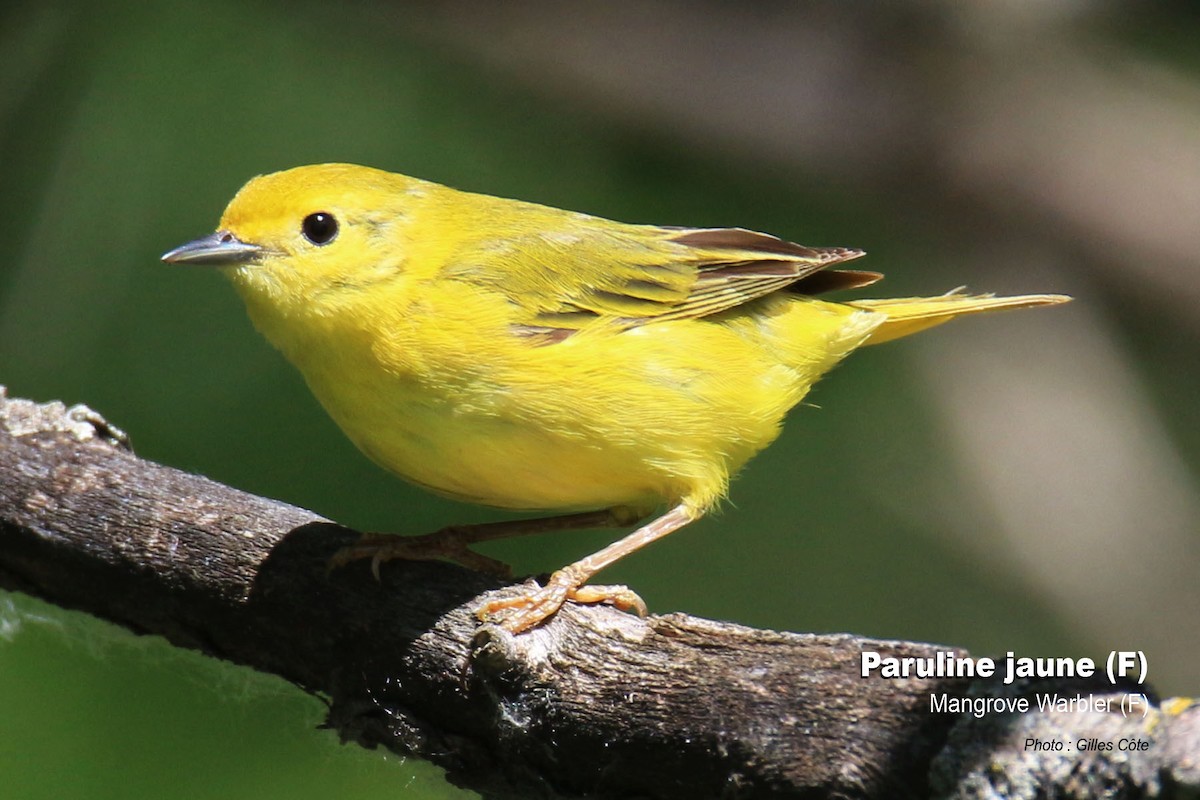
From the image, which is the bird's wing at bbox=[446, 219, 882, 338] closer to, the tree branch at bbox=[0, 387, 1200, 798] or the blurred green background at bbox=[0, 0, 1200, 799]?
the tree branch at bbox=[0, 387, 1200, 798]

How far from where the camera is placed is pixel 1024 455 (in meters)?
7.20

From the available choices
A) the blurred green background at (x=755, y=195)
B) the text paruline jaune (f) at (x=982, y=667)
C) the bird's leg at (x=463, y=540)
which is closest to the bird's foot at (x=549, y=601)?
the bird's leg at (x=463, y=540)

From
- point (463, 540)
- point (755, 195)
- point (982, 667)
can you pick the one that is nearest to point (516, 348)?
point (463, 540)

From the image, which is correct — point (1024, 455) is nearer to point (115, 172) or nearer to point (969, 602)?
point (969, 602)

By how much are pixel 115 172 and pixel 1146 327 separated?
6002 mm

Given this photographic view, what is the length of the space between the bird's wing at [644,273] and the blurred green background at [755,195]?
2199 millimetres

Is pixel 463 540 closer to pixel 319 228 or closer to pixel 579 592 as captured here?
pixel 579 592

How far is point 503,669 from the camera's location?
10.8 ft

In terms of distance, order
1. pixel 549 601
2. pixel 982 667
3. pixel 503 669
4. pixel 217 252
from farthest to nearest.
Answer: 1. pixel 217 252
2. pixel 549 601
3. pixel 503 669
4. pixel 982 667

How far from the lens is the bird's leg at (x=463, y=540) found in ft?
12.7

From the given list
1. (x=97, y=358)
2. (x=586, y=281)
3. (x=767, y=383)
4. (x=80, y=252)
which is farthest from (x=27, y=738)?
(x=80, y=252)

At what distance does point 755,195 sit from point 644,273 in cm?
352

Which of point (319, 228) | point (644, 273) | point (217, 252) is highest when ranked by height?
point (644, 273)

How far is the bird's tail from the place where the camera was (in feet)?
16.2
